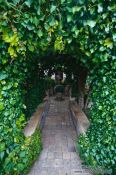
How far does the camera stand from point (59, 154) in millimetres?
5770

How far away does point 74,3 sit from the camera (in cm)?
304

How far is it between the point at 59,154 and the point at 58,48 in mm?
2895

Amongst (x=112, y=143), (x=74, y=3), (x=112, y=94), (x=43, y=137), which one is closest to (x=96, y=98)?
(x=112, y=94)

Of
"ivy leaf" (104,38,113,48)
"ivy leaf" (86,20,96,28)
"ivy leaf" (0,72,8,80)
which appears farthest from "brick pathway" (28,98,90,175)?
"ivy leaf" (86,20,96,28)

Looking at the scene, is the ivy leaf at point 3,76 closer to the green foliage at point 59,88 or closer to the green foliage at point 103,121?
the green foliage at point 103,121

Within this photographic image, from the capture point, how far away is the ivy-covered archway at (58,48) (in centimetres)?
313

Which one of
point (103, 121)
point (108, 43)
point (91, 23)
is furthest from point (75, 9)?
point (103, 121)

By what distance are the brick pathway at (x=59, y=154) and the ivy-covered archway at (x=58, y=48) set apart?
2.52 feet

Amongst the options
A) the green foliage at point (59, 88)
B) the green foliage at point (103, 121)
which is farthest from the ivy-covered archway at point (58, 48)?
the green foliage at point (59, 88)

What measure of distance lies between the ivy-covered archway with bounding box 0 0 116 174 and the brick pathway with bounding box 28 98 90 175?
77 centimetres

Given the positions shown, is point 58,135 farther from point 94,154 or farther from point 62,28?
point 62,28

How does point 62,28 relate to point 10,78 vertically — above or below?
above

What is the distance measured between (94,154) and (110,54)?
1.71m

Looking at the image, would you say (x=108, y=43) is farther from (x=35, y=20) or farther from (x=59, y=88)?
(x=59, y=88)
